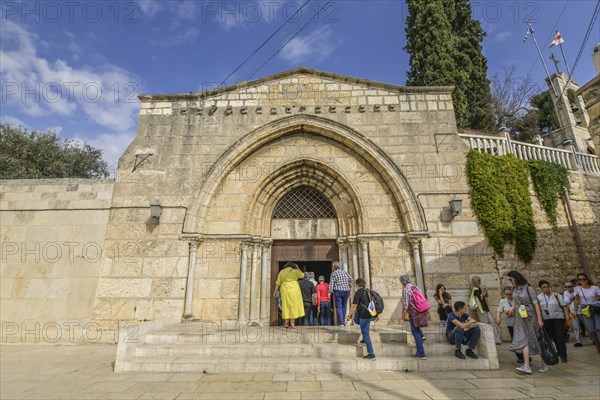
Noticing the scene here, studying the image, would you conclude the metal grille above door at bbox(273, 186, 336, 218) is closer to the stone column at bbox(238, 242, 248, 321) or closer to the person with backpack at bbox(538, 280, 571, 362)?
the stone column at bbox(238, 242, 248, 321)

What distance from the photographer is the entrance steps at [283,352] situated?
425 cm

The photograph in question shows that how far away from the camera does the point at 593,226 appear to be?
320 inches

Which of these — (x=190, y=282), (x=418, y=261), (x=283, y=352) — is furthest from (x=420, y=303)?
(x=190, y=282)

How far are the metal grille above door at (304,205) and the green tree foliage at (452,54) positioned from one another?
9.73 m

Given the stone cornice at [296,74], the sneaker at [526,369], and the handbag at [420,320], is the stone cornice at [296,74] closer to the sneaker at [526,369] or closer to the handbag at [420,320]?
the handbag at [420,320]

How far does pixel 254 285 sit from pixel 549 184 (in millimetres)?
8058

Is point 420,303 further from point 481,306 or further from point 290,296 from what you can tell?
point 290,296

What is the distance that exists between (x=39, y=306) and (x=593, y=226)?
14036 millimetres

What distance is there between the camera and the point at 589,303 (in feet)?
16.8

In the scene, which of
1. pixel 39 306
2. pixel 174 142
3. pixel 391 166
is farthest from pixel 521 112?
pixel 39 306

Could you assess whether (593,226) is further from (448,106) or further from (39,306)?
(39,306)

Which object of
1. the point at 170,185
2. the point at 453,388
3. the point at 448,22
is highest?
the point at 448,22

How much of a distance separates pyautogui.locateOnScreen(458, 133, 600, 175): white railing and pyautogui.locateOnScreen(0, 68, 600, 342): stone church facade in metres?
0.54

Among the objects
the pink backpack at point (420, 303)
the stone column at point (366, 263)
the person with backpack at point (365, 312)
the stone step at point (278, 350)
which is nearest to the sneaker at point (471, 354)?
the stone step at point (278, 350)
